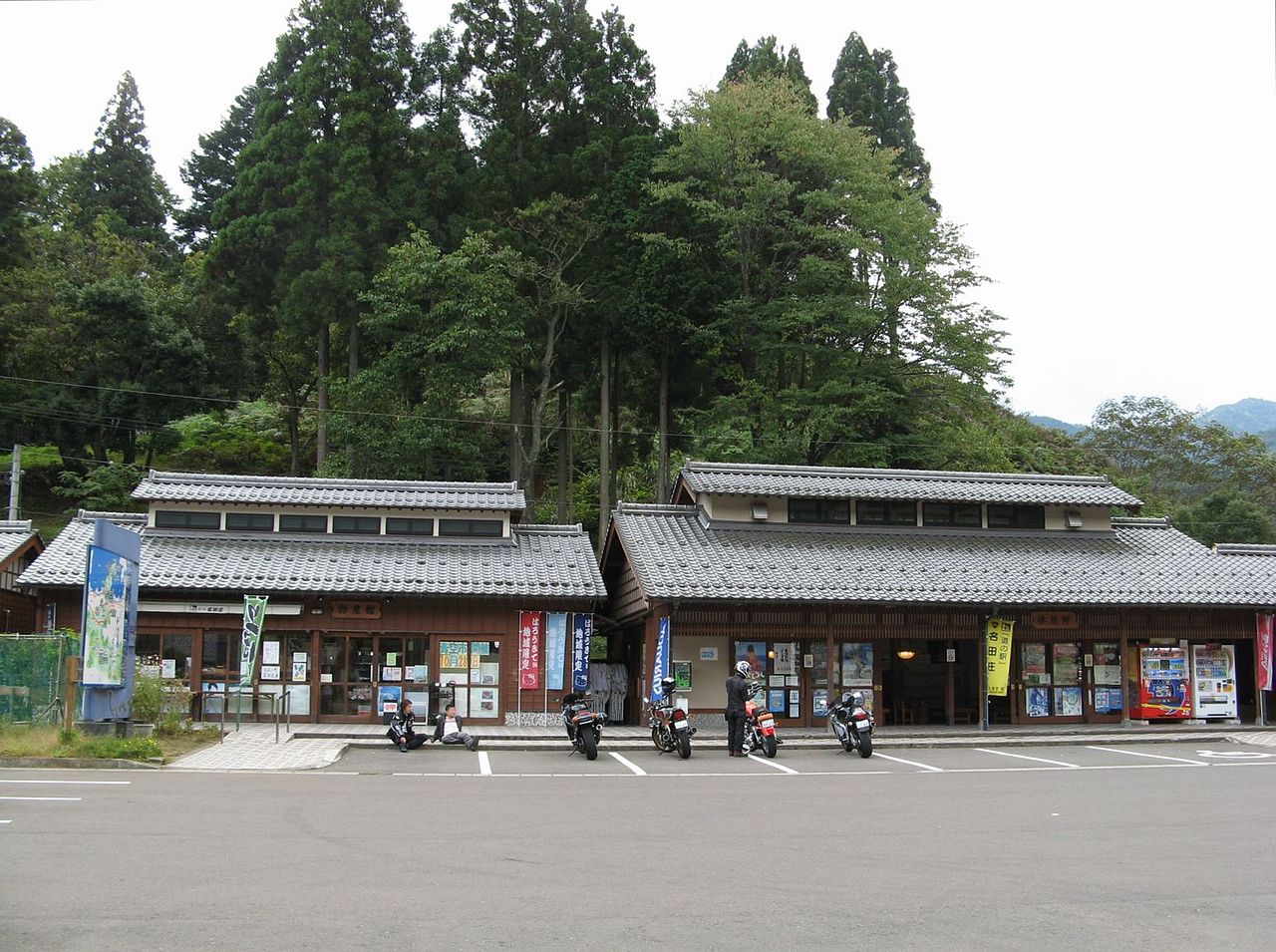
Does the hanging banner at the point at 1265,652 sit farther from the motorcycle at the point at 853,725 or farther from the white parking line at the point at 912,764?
the motorcycle at the point at 853,725

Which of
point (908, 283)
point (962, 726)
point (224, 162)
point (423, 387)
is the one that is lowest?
point (962, 726)

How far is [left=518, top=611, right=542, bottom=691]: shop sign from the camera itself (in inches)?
914

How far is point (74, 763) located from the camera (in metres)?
15.0

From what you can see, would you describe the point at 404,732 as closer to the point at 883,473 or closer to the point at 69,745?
the point at 69,745

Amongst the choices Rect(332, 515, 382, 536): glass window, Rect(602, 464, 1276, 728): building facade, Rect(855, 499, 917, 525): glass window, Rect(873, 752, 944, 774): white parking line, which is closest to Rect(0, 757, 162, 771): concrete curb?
Rect(602, 464, 1276, 728): building facade

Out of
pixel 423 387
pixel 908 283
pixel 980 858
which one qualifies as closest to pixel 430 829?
pixel 980 858

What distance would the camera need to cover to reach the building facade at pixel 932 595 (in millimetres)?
23031

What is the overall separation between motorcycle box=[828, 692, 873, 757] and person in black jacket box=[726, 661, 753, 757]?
1.76 m

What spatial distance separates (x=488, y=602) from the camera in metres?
23.3

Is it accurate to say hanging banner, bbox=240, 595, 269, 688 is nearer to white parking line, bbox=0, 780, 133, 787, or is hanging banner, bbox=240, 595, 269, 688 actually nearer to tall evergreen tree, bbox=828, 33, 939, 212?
white parking line, bbox=0, 780, 133, 787

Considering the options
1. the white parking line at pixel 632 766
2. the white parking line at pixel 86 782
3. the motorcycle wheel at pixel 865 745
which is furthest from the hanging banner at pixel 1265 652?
the white parking line at pixel 86 782

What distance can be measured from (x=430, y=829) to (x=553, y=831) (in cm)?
118

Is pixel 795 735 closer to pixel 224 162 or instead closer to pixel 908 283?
pixel 908 283

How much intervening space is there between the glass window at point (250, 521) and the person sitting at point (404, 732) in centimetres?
774
